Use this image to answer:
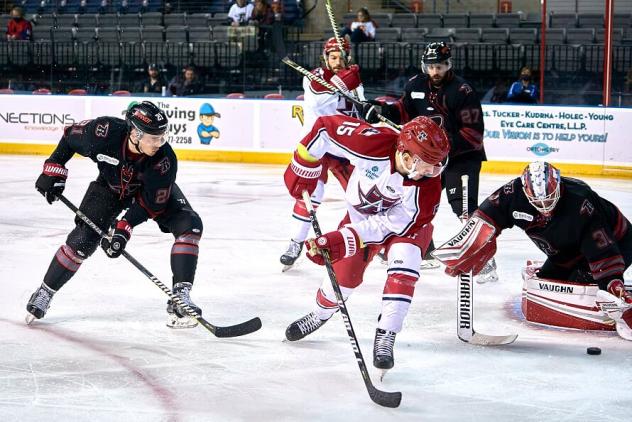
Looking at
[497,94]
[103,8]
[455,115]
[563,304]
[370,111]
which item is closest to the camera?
[563,304]

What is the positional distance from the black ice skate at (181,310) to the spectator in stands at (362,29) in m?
8.03

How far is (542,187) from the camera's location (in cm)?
412

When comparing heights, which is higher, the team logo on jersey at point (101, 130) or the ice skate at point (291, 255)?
the team logo on jersey at point (101, 130)

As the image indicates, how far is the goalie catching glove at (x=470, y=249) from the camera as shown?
4.16m

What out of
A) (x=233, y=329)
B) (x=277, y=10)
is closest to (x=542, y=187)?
(x=233, y=329)

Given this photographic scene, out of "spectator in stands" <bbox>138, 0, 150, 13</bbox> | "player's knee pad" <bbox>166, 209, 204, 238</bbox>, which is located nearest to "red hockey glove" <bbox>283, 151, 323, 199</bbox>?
"player's knee pad" <bbox>166, 209, 204, 238</bbox>

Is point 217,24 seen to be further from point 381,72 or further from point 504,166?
point 504,166

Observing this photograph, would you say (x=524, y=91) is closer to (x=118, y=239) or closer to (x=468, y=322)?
(x=468, y=322)

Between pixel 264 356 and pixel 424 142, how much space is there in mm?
1075

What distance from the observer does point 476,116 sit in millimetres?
5562

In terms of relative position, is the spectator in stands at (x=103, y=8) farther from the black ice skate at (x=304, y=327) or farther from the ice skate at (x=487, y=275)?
the black ice skate at (x=304, y=327)

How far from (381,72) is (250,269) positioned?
6.49 metres

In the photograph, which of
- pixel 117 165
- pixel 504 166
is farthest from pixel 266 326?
pixel 504 166

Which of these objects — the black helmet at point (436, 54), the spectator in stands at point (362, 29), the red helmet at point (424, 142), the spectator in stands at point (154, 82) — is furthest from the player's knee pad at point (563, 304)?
the spectator in stands at point (154, 82)
